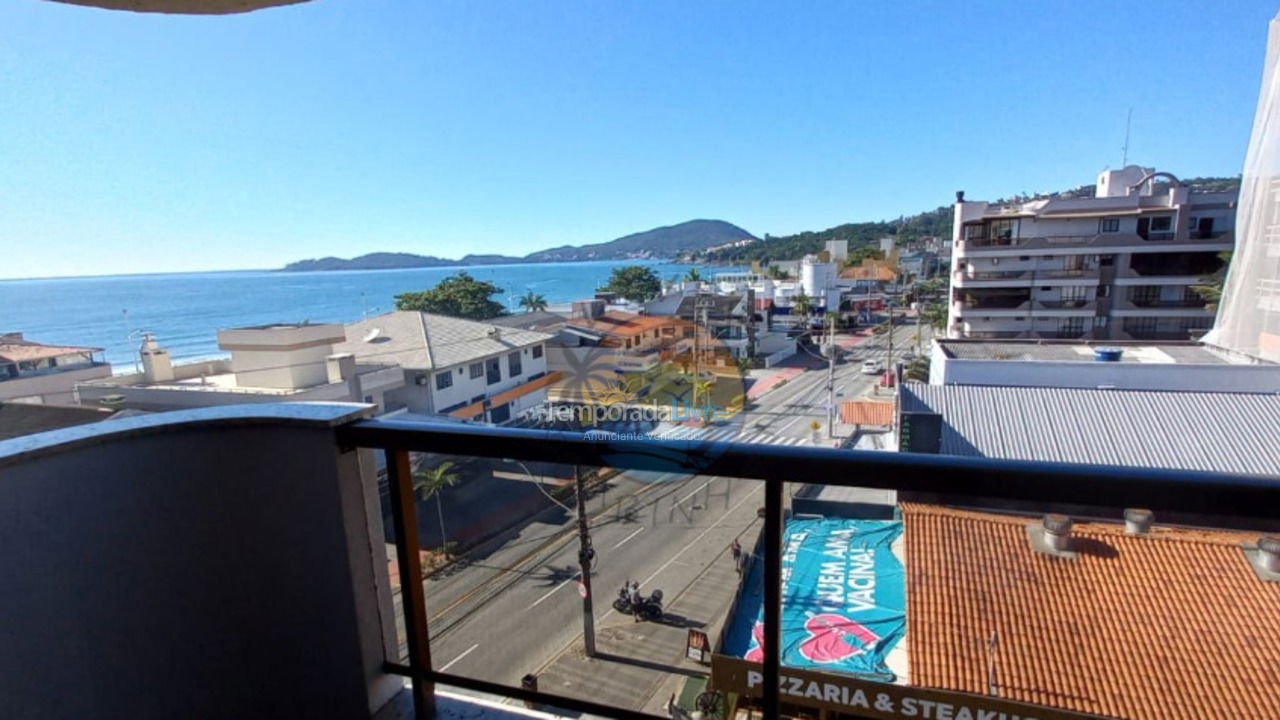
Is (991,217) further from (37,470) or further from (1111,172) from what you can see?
(37,470)

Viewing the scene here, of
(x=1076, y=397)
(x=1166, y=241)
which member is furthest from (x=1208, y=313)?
(x=1076, y=397)

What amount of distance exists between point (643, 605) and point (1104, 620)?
1.99 meters

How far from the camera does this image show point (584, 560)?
141 centimetres

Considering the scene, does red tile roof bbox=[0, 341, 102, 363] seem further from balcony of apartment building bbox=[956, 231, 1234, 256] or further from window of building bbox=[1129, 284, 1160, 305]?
window of building bbox=[1129, 284, 1160, 305]

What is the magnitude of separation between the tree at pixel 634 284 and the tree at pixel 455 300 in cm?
1497

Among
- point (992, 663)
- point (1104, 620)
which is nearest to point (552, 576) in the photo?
point (992, 663)

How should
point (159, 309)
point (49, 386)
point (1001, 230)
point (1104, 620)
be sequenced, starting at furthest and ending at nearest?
point (159, 309)
point (1001, 230)
point (49, 386)
point (1104, 620)

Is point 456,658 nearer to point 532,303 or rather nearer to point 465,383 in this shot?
point 465,383

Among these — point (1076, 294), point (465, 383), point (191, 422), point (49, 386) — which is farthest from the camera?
point (1076, 294)

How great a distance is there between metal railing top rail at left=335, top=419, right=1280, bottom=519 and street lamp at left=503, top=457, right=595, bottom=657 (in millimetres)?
337

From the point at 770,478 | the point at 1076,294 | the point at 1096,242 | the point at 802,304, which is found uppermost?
the point at 1096,242

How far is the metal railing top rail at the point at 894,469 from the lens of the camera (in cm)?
61

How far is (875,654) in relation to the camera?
3.69 m

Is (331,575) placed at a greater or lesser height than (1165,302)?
greater
